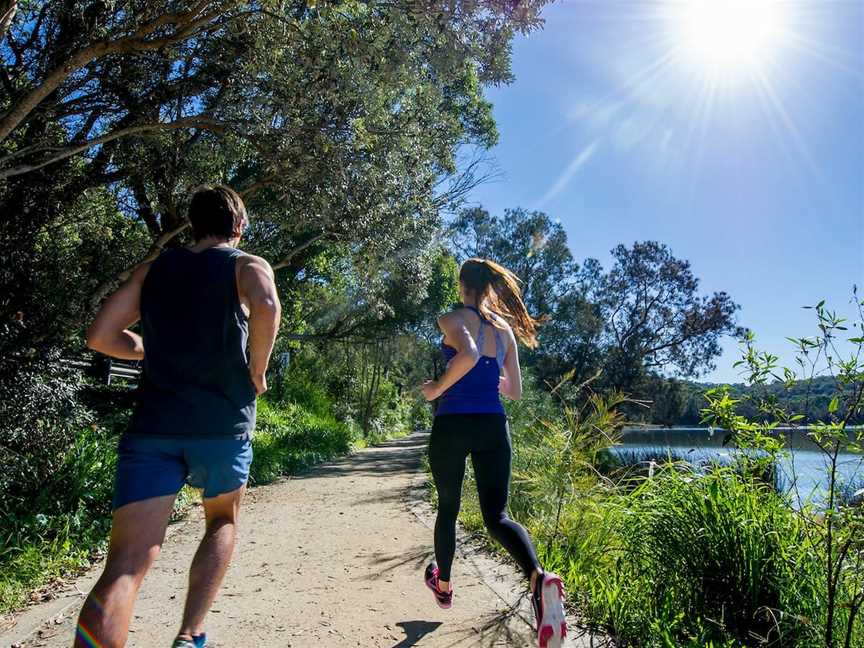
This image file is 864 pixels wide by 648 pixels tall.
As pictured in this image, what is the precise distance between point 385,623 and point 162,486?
2000mm

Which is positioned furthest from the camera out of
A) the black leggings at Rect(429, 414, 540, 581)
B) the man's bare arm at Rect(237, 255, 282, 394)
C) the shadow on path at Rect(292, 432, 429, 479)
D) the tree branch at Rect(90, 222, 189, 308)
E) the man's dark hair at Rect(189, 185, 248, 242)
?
the shadow on path at Rect(292, 432, 429, 479)

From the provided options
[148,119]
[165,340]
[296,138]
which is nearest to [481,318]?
[165,340]

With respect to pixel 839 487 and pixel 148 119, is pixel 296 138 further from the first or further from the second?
pixel 839 487

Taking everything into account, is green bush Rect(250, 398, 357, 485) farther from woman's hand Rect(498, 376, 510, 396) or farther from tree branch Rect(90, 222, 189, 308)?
woman's hand Rect(498, 376, 510, 396)

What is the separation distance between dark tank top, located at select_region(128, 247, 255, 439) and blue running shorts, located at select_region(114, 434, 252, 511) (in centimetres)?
3

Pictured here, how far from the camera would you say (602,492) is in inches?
205

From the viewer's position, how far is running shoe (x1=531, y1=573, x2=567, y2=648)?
2668 mm

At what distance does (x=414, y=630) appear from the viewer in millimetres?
3426

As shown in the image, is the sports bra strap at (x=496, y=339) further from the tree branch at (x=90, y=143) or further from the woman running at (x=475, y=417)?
the tree branch at (x=90, y=143)

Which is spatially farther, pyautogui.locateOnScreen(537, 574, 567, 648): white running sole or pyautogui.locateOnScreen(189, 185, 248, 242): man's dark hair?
pyautogui.locateOnScreen(537, 574, 567, 648): white running sole

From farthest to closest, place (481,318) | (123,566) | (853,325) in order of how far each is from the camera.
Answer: (481,318), (853,325), (123,566)

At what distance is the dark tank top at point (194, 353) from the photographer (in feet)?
6.82

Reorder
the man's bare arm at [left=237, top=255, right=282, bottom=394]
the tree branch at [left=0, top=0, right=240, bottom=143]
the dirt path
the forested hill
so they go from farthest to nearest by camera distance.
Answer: the tree branch at [left=0, top=0, right=240, bottom=143] < the dirt path < the forested hill < the man's bare arm at [left=237, top=255, right=282, bottom=394]

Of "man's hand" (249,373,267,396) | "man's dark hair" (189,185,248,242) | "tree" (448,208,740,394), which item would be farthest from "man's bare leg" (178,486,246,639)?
"tree" (448,208,740,394)
